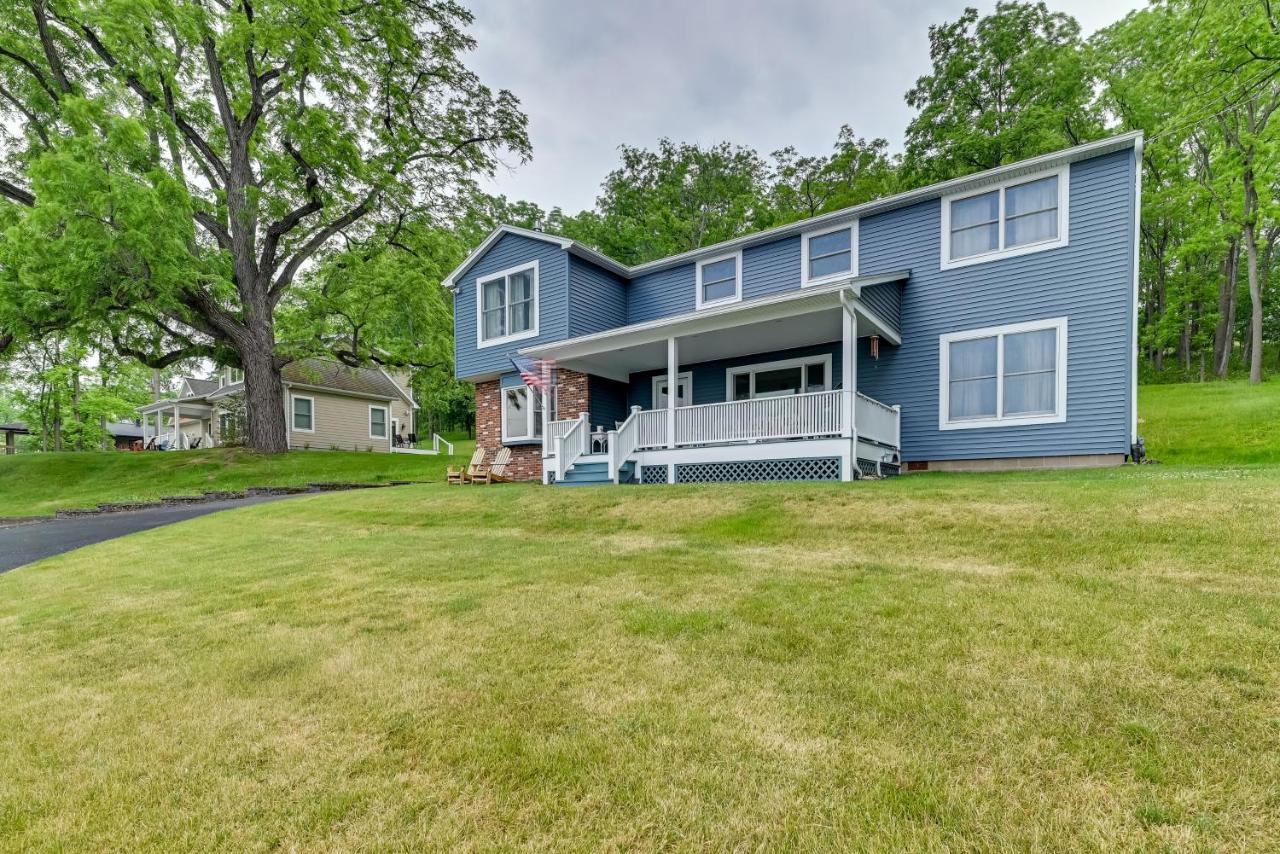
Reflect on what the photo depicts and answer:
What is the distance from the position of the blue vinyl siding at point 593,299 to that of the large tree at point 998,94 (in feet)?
47.2

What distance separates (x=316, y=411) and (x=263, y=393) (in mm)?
7389

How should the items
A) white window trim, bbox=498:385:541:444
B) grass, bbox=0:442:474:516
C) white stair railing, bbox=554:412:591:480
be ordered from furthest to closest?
grass, bbox=0:442:474:516 < white window trim, bbox=498:385:541:444 < white stair railing, bbox=554:412:591:480

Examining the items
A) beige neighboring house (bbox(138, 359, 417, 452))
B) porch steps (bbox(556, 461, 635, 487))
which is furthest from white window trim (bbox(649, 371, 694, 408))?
beige neighboring house (bbox(138, 359, 417, 452))

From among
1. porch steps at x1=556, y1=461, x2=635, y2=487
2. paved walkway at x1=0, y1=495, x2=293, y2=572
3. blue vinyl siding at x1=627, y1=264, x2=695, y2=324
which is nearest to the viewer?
paved walkway at x1=0, y1=495, x2=293, y2=572

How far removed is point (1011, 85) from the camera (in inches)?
815

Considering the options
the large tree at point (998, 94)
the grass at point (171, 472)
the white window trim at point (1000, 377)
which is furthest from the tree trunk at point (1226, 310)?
the grass at point (171, 472)

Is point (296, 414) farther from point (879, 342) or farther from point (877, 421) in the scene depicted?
point (877, 421)

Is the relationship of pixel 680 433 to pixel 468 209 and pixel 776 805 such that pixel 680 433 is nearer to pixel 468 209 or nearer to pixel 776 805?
pixel 776 805

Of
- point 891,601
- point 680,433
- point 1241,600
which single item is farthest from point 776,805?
point 680,433

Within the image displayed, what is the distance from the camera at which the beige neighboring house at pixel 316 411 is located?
2481cm

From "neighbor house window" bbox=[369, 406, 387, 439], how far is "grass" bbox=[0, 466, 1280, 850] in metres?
23.4

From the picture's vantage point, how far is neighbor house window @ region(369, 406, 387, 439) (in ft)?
91.5

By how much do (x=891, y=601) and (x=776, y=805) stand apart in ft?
7.93

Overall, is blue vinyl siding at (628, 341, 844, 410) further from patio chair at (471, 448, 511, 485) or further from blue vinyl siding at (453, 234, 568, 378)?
patio chair at (471, 448, 511, 485)
